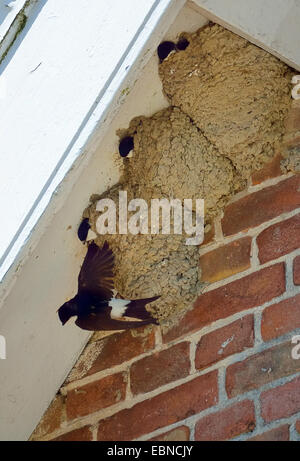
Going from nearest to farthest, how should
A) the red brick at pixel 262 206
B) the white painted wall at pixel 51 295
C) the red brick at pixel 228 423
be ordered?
1. the white painted wall at pixel 51 295
2. the red brick at pixel 228 423
3. the red brick at pixel 262 206

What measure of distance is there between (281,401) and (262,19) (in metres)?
0.89

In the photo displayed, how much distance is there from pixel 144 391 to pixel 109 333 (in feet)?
0.60

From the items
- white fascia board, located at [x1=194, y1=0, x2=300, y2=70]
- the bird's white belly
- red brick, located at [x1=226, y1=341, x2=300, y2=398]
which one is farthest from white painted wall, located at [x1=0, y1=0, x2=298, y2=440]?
red brick, located at [x1=226, y1=341, x2=300, y2=398]

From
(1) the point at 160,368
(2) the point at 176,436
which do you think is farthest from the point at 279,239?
(2) the point at 176,436

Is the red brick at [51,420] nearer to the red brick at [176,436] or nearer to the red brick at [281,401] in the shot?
the red brick at [176,436]

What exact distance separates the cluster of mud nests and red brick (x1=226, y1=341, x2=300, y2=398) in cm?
24

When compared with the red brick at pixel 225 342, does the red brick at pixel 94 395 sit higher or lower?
lower

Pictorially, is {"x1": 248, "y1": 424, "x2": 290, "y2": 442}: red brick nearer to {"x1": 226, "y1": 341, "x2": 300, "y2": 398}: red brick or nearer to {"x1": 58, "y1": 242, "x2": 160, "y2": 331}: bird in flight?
{"x1": 226, "y1": 341, "x2": 300, "y2": 398}: red brick

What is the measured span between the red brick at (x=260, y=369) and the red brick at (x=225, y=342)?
39 millimetres

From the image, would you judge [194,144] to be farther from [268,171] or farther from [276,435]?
[276,435]

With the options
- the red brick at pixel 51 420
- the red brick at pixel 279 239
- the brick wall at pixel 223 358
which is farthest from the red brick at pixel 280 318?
the red brick at pixel 51 420

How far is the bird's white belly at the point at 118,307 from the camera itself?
2.40 m
